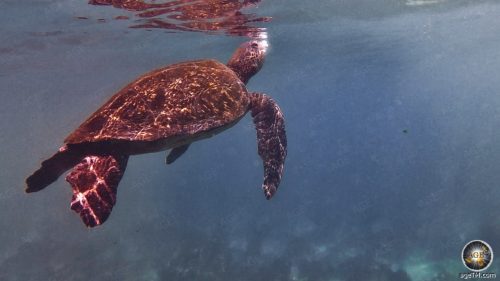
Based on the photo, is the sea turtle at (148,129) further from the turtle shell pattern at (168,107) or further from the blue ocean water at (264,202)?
the blue ocean water at (264,202)

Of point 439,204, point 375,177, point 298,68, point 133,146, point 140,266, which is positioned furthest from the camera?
point 298,68

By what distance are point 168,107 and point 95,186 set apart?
1.81m

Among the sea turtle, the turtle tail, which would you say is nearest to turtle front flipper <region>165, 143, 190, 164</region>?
the sea turtle

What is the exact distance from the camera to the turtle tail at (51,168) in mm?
5321

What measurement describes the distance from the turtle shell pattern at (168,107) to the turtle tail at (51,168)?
0.25 meters

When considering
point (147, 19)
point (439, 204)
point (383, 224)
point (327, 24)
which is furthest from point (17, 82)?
point (439, 204)

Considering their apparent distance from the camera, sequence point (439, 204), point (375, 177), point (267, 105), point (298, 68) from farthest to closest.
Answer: point (298, 68) → point (375, 177) → point (439, 204) → point (267, 105)

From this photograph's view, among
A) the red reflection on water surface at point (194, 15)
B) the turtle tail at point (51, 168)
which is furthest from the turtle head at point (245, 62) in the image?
the red reflection on water surface at point (194, 15)

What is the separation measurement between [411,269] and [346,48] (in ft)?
71.9

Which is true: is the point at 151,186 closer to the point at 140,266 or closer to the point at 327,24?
the point at 140,266

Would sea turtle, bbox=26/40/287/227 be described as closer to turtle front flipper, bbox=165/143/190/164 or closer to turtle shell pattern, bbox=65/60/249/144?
turtle shell pattern, bbox=65/60/249/144

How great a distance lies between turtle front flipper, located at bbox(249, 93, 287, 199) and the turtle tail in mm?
3404

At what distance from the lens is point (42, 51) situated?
21875 mm

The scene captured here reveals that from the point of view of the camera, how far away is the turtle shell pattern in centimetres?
570
